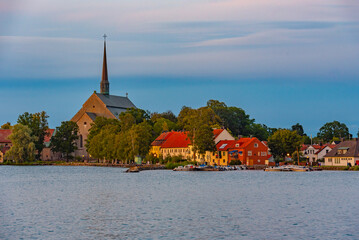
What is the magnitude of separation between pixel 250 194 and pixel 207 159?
69613 mm

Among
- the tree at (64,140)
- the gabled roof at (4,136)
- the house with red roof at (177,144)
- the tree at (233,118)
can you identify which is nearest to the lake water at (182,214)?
the house with red roof at (177,144)

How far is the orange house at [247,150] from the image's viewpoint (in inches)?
4628

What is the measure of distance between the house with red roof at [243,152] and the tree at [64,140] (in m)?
55.1

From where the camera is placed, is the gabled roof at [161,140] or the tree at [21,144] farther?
the tree at [21,144]

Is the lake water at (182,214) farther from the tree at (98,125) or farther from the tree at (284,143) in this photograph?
the tree at (98,125)

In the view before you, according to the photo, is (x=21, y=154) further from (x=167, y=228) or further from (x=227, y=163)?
(x=167, y=228)

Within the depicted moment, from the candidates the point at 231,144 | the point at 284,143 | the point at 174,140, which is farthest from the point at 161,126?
the point at 284,143

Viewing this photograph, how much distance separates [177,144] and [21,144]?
4159cm

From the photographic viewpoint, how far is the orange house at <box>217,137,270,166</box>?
118 m

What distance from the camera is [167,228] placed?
33344 millimetres

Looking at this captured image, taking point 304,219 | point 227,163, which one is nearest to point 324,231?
point 304,219

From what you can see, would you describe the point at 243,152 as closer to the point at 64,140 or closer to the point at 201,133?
the point at 201,133

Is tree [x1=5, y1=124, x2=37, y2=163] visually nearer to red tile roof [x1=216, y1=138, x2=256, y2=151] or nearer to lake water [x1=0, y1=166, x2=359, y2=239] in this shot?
red tile roof [x1=216, y1=138, x2=256, y2=151]

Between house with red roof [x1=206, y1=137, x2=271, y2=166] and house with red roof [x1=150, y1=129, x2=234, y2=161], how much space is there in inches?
133
